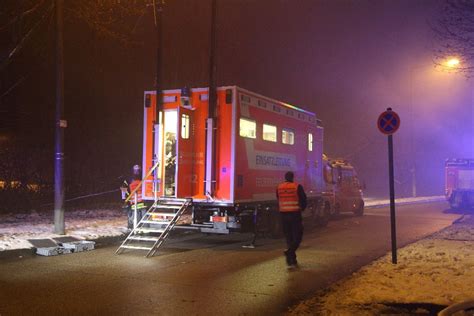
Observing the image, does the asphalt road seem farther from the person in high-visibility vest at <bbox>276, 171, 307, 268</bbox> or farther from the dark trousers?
the person in high-visibility vest at <bbox>276, 171, 307, 268</bbox>

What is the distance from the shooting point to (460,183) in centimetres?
2797

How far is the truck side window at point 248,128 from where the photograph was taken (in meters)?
12.6

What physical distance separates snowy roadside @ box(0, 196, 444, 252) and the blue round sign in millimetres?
7687

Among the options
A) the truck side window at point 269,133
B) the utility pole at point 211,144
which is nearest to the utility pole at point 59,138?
the utility pole at point 211,144

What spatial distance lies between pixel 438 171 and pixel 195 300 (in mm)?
54321

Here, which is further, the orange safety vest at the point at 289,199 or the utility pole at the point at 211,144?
the utility pole at the point at 211,144

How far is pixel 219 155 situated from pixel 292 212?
2909 millimetres

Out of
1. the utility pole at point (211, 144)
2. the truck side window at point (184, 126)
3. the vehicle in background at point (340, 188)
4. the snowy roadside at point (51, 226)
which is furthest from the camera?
the vehicle in background at point (340, 188)

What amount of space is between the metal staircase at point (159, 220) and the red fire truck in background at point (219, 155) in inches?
8.9

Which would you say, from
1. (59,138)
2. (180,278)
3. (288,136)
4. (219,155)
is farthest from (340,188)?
(180,278)

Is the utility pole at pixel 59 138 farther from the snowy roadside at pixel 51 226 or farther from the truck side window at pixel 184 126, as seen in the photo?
the truck side window at pixel 184 126

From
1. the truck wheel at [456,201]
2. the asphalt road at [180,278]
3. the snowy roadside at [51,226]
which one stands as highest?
the truck wheel at [456,201]

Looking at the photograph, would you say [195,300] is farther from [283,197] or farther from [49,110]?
[49,110]

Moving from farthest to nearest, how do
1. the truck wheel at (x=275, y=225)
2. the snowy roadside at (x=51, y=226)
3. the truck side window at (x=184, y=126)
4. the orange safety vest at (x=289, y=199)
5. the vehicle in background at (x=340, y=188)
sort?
the vehicle in background at (x=340, y=188) → the truck wheel at (x=275, y=225) → the truck side window at (x=184, y=126) → the snowy roadside at (x=51, y=226) → the orange safety vest at (x=289, y=199)
